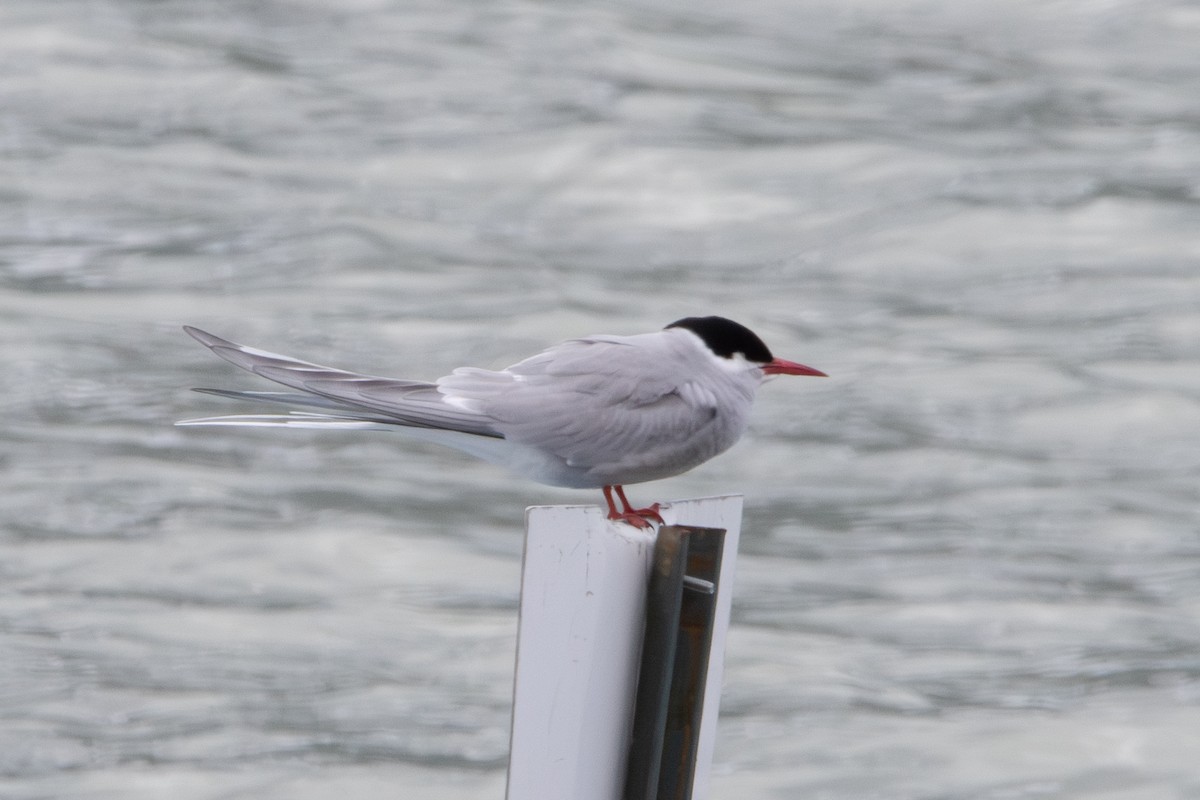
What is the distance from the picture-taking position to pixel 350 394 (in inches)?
140

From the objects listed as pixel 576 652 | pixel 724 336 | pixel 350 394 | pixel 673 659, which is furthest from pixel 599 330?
pixel 576 652

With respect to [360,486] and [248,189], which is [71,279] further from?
[360,486]

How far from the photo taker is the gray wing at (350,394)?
3.36m

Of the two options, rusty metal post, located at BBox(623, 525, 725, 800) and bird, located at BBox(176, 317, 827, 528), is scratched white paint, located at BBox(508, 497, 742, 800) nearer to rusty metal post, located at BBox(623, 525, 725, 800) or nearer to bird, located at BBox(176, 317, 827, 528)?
rusty metal post, located at BBox(623, 525, 725, 800)

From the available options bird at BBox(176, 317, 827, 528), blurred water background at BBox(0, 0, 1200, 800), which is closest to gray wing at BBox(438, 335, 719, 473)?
bird at BBox(176, 317, 827, 528)

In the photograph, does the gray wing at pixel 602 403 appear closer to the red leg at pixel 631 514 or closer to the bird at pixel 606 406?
the bird at pixel 606 406

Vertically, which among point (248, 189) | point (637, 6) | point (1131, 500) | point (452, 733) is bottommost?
point (452, 733)

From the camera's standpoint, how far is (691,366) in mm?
4172

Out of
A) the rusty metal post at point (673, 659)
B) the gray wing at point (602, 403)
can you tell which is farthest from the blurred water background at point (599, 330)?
the rusty metal post at point (673, 659)

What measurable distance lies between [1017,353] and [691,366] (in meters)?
11.5

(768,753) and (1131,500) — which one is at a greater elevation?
(1131,500)

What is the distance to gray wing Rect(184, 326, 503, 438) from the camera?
11.0 ft

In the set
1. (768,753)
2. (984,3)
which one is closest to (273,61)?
(984,3)

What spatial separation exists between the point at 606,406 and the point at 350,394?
2.10 feet
